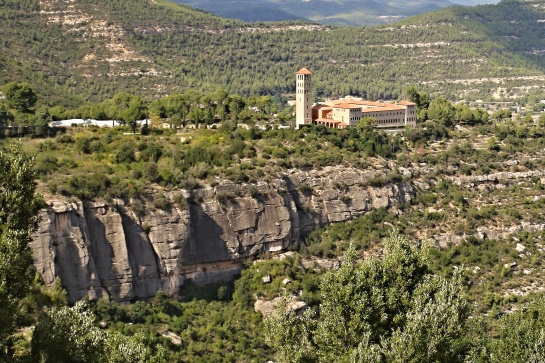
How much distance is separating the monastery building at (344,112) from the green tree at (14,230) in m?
42.3

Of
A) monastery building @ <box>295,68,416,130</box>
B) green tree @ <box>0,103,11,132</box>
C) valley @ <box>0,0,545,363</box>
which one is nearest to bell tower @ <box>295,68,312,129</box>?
monastery building @ <box>295,68,416,130</box>

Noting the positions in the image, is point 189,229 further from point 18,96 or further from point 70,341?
point 70,341

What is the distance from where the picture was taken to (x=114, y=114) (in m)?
60.5

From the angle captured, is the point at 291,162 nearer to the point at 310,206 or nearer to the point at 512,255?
the point at 310,206

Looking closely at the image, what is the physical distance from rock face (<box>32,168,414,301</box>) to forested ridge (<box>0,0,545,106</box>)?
28.8 m

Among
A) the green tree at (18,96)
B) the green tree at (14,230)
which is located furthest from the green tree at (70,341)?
the green tree at (18,96)

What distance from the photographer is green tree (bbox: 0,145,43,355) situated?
837 inches

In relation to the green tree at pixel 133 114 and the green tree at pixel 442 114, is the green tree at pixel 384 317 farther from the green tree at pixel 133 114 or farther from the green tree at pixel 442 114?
the green tree at pixel 442 114

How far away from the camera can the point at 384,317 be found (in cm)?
2327

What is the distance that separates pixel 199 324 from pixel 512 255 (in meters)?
21.5

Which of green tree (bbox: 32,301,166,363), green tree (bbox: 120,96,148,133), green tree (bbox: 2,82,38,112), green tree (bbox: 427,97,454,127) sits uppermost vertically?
green tree (bbox: 2,82,38,112)

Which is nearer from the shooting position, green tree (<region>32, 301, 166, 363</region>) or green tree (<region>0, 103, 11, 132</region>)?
green tree (<region>32, 301, 166, 363</region>)

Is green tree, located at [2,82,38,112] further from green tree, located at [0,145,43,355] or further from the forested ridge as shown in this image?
green tree, located at [0,145,43,355]

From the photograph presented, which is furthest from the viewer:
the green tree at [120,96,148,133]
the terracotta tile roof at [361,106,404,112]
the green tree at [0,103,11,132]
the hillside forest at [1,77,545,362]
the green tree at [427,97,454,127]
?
the green tree at [427,97,454,127]
